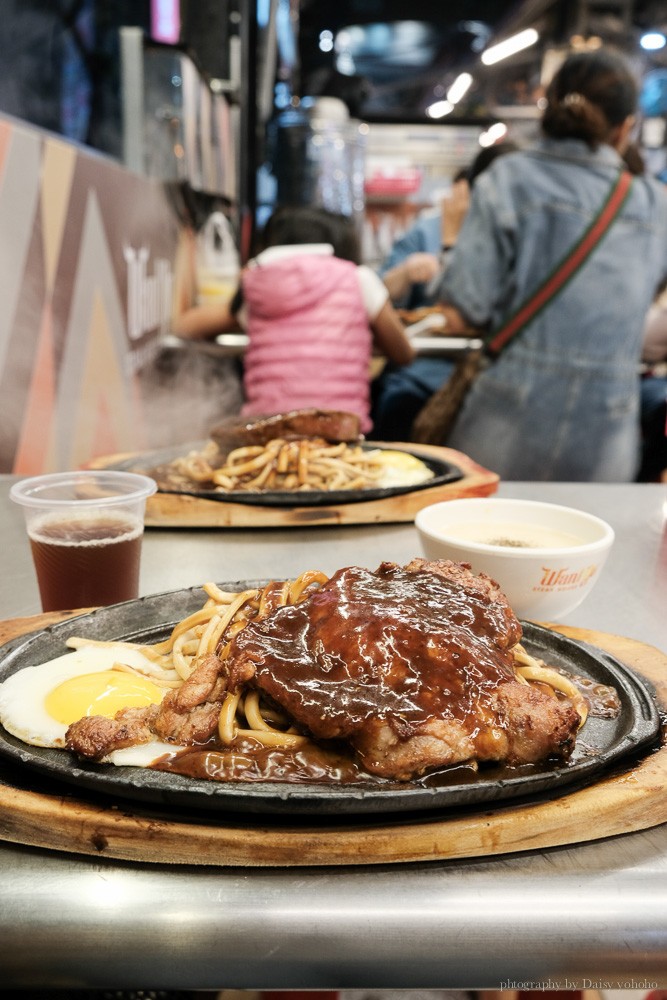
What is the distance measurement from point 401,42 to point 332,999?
1806 cm

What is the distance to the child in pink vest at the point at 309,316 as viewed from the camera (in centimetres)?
408

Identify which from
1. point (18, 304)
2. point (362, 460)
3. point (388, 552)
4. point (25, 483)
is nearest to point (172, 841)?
point (25, 483)

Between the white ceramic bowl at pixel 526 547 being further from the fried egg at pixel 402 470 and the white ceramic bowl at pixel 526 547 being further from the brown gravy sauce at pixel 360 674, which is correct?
the fried egg at pixel 402 470

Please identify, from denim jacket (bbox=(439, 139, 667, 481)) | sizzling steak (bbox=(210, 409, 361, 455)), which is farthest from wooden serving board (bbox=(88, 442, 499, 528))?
denim jacket (bbox=(439, 139, 667, 481))

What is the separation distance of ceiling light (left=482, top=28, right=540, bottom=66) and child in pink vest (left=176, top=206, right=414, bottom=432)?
11.0 metres

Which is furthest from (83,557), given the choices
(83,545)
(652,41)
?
(652,41)

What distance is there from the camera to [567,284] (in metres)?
3.66

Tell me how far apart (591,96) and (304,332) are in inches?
66.5

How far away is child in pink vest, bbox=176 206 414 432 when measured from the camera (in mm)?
4082

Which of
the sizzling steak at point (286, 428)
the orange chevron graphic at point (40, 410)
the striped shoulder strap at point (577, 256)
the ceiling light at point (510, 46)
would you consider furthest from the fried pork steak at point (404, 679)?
the ceiling light at point (510, 46)

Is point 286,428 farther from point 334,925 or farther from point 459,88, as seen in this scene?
point 459,88

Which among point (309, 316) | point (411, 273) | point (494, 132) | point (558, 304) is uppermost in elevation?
point (494, 132)

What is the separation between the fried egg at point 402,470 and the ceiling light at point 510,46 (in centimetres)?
1294

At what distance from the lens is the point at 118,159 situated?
5047 millimetres
